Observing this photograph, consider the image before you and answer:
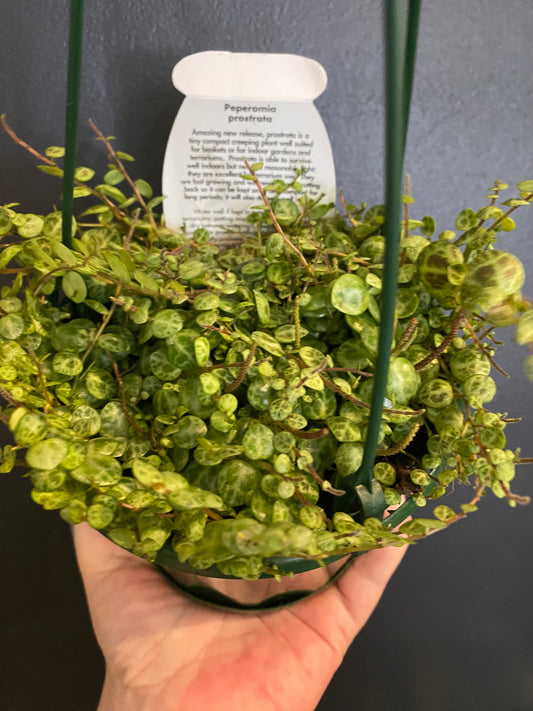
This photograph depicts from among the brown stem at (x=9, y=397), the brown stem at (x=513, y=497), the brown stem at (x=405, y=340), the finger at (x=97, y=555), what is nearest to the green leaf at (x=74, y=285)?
the brown stem at (x=9, y=397)

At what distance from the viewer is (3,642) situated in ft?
3.59

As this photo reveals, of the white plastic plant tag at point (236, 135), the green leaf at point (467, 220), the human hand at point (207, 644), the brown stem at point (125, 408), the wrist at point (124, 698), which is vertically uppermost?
the white plastic plant tag at point (236, 135)

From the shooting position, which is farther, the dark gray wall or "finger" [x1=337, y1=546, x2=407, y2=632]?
"finger" [x1=337, y1=546, x2=407, y2=632]

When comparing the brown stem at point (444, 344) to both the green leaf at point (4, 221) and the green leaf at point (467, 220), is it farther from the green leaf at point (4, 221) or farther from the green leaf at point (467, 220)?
the green leaf at point (4, 221)

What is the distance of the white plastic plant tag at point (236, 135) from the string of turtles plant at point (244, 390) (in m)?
0.17

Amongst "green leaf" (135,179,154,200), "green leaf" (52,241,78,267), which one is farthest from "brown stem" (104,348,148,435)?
"green leaf" (135,179,154,200)

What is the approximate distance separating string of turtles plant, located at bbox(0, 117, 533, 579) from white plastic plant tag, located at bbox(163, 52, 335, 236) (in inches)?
6.5

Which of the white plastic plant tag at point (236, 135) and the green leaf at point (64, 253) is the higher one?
the white plastic plant tag at point (236, 135)

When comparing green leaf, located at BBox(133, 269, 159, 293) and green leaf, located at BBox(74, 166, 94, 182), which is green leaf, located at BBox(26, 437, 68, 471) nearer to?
green leaf, located at BBox(133, 269, 159, 293)

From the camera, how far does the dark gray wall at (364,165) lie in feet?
2.36

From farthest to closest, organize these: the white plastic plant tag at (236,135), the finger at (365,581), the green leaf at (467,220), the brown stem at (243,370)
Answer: the finger at (365,581)
the white plastic plant tag at (236,135)
the green leaf at (467,220)
the brown stem at (243,370)

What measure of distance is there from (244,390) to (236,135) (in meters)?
0.39

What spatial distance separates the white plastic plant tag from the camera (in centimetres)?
66

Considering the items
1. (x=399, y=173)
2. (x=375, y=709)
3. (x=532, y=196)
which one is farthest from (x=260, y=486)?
(x=375, y=709)
